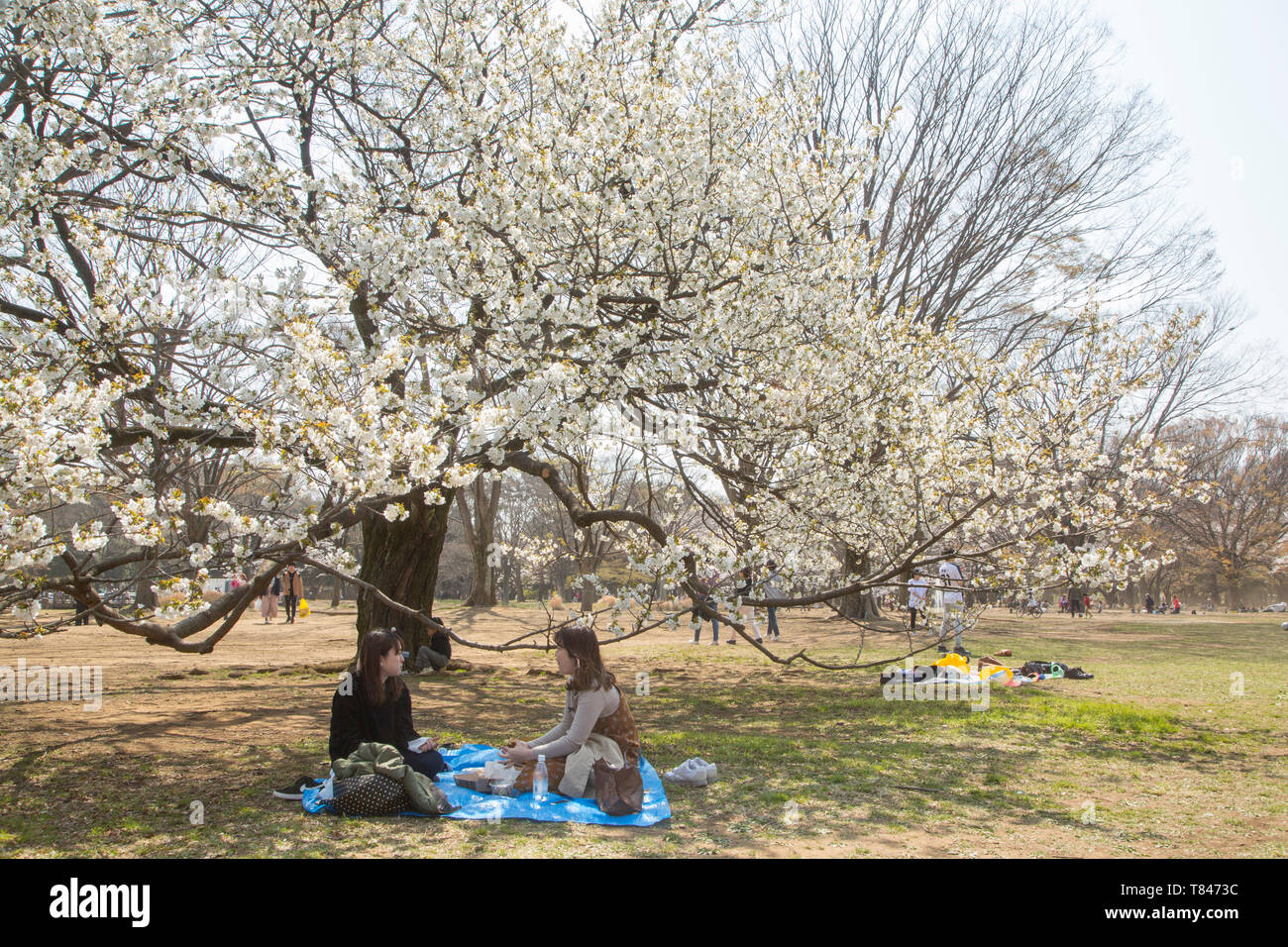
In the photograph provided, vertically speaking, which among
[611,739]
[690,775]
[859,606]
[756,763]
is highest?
[611,739]

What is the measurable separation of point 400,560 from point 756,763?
6.76 meters

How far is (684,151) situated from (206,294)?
182 inches

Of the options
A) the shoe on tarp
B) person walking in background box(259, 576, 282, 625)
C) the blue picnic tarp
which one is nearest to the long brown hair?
the blue picnic tarp

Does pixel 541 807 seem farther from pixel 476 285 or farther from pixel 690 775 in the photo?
pixel 476 285

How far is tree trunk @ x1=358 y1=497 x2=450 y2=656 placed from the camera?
458 inches

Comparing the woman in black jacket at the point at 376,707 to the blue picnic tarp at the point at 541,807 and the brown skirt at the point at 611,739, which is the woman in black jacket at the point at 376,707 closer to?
the blue picnic tarp at the point at 541,807

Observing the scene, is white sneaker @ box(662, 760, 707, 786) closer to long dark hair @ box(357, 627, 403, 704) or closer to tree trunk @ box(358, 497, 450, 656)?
long dark hair @ box(357, 627, 403, 704)

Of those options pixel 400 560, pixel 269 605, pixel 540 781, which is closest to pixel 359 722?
pixel 540 781

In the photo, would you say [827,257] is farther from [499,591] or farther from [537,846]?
[499,591]

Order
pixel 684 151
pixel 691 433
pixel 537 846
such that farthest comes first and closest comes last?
pixel 691 433 < pixel 684 151 < pixel 537 846

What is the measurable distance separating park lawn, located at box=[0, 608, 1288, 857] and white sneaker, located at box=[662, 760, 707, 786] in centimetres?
8

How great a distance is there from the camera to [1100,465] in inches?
449

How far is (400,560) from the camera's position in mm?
11781

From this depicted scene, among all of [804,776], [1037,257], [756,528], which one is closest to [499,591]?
[1037,257]
